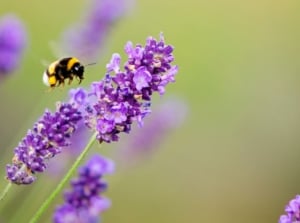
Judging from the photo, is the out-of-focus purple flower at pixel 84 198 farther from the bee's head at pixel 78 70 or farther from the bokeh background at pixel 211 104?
the bokeh background at pixel 211 104

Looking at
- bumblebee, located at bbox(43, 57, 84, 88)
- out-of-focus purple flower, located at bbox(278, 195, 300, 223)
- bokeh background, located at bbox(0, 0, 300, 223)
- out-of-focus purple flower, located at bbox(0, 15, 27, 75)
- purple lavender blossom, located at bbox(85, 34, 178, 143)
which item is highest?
bokeh background, located at bbox(0, 0, 300, 223)

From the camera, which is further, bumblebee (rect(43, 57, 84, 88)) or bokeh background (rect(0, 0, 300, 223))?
bokeh background (rect(0, 0, 300, 223))

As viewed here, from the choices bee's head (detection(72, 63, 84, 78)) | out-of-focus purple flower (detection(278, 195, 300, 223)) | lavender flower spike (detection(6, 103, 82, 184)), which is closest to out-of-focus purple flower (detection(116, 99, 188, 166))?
bee's head (detection(72, 63, 84, 78))

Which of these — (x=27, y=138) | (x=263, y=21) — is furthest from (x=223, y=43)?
(x=27, y=138)

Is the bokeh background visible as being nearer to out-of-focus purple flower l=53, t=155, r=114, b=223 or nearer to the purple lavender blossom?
the purple lavender blossom

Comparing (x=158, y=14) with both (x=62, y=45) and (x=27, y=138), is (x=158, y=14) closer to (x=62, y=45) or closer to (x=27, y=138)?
(x=62, y=45)

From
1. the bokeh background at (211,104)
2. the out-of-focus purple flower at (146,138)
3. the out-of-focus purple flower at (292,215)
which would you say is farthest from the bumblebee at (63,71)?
the bokeh background at (211,104)

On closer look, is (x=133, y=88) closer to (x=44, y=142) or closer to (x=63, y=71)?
(x=44, y=142)
